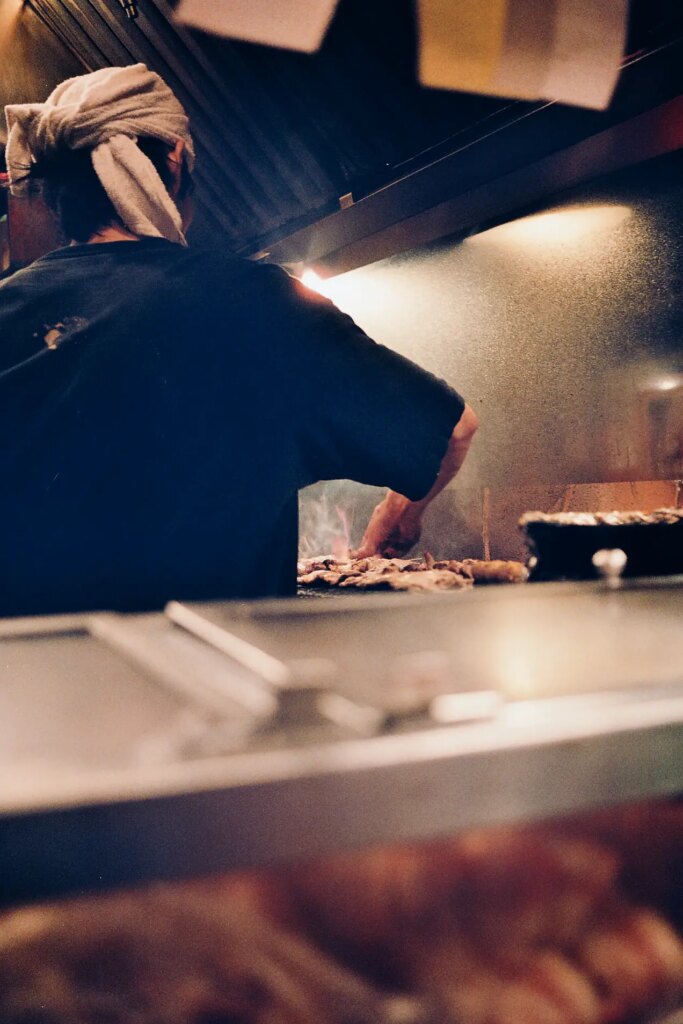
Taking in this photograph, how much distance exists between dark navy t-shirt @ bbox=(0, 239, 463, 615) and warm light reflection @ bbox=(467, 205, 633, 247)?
2.81 ft

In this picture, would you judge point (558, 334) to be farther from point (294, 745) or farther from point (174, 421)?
point (294, 745)

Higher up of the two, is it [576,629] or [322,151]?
[322,151]

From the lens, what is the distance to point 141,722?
0.46 m

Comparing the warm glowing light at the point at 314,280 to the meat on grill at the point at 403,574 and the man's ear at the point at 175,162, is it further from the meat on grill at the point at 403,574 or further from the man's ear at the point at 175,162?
the meat on grill at the point at 403,574

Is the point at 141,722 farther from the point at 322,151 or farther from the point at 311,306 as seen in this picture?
the point at 322,151

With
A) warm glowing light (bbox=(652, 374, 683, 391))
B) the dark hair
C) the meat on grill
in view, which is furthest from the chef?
warm glowing light (bbox=(652, 374, 683, 391))

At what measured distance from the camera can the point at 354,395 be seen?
1437 mm

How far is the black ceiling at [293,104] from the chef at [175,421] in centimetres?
81

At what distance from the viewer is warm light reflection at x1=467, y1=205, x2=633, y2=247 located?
196 centimetres

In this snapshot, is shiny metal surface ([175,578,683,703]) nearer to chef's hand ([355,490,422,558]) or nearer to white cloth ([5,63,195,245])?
chef's hand ([355,490,422,558])

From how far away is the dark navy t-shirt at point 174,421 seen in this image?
1391mm

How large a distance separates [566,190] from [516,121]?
25cm

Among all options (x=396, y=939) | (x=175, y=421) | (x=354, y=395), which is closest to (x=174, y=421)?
(x=175, y=421)

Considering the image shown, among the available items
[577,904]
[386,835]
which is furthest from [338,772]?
[577,904]
